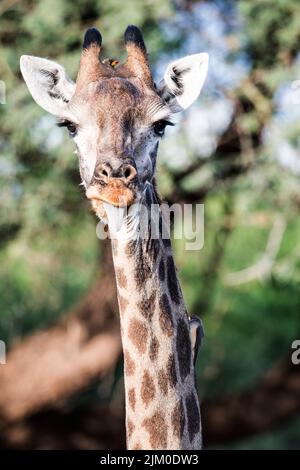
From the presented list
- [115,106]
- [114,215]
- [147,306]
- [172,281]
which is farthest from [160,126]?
[147,306]

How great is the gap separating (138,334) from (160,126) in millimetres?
1030

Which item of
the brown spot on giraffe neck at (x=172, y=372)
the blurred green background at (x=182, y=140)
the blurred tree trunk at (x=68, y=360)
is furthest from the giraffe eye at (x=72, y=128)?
the blurred tree trunk at (x=68, y=360)

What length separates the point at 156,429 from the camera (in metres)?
3.70

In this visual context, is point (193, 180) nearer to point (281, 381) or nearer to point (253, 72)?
point (253, 72)

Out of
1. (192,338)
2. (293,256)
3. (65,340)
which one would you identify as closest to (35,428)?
(65,340)

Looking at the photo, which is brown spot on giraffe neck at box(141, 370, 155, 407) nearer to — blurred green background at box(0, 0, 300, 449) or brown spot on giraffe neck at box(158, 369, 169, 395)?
brown spot on giraffe neck at box(158, 369, 169, 395)

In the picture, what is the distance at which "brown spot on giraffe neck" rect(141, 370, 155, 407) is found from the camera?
3699 mm

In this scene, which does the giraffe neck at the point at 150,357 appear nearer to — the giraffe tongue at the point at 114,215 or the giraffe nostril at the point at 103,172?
the giraffe tongue at the point at 114,215

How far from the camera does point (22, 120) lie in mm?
8180

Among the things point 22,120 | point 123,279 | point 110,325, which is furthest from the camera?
point 110,325

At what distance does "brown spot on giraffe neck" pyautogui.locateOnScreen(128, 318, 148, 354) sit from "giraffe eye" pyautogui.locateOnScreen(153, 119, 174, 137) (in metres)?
0.94

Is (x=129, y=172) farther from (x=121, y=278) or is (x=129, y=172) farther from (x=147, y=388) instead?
(x=147, y=388)

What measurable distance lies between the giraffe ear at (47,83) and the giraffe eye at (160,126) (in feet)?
2.06

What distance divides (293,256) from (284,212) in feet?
2.07
